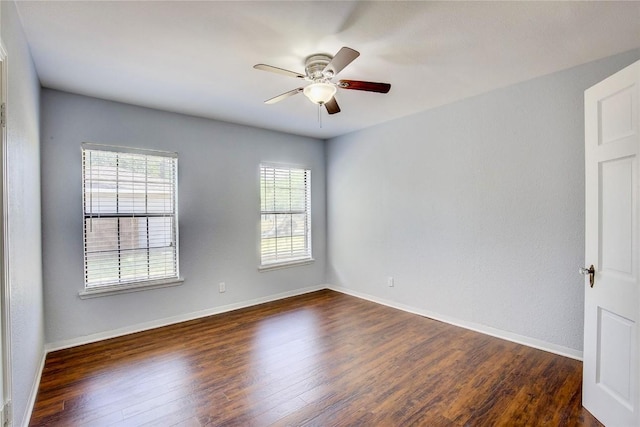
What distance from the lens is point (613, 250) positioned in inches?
73.3

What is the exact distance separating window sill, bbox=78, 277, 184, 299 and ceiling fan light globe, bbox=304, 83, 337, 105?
272cm

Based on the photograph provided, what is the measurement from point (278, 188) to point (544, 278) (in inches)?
136

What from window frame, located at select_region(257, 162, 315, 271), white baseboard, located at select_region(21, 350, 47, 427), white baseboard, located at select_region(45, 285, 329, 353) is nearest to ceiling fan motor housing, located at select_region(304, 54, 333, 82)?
window frame, located at select_region(257, 162, 315, 271)

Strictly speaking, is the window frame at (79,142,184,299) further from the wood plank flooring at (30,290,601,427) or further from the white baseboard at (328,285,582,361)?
the white baseboard at (328,285,582,361)

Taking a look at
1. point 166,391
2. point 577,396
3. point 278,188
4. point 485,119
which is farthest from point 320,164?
point 577,396

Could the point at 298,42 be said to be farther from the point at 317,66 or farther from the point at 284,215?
the point at 284,215

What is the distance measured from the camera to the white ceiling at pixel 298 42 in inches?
71.9

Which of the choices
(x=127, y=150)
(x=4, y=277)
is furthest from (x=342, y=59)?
(x=127, y=150)

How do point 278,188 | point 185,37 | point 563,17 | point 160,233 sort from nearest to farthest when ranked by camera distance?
1. point 563,17
2. point 185,37
3. point 160,233
4. point 278,188

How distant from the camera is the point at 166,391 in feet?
7.45

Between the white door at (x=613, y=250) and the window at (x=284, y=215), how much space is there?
11.8 ft

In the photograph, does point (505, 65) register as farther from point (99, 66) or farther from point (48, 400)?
point (48, 400)

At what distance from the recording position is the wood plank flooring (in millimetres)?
1976

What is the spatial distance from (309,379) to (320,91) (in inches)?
89.4
